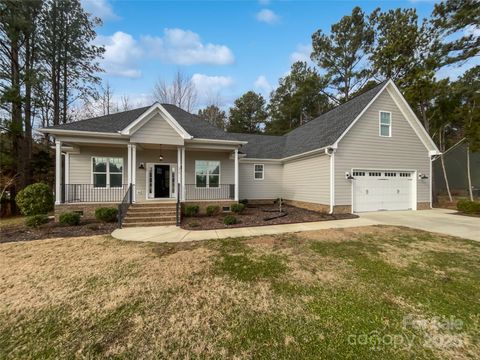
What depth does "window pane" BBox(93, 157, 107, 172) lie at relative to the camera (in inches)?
437

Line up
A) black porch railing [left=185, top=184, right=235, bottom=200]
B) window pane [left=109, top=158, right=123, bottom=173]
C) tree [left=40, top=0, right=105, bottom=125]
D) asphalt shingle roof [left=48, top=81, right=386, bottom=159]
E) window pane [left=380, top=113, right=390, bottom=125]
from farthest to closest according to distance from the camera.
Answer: tree [left=40, top=0, right=105, bottom=125] < black porch railing [left=185, top=184, right=235, bottom=200] < window pane [left=380, top=113, right=390, bottom=125] < window pane [left=109, top=158, right=123, bottom=173] < asphalt shingle roof [left=48, top=81, right=386, bottom=159]

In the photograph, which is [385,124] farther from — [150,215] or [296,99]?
[296,99]

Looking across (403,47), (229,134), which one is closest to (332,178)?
(229,134)

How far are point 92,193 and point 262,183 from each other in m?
10.3

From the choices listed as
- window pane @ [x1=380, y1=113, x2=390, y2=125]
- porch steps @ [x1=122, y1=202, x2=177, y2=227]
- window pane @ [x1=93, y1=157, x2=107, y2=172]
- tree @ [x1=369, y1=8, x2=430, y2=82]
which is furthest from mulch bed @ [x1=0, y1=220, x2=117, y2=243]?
tree @ [x1=369, y1=8, x2=430, y2=82]

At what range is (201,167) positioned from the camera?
1262cm

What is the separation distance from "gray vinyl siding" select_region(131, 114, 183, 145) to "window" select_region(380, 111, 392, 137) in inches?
444

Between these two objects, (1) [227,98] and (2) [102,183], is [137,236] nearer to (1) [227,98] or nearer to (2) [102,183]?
(2) [102,183]

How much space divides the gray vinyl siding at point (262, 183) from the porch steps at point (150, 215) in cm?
607

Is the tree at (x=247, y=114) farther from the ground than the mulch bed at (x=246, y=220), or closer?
farther from the ground

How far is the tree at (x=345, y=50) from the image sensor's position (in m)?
23.2

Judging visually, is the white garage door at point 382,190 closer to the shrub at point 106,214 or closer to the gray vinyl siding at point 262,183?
the gray vinyl siding at point 262,183

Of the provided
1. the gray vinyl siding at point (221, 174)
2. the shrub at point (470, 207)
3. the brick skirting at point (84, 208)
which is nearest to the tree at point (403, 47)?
the shrub at point (470, 207)

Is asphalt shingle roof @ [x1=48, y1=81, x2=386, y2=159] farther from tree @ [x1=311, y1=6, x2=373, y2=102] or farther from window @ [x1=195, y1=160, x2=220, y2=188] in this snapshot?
tree @ [x1=311, y1=6, x2=373, y2=102]
